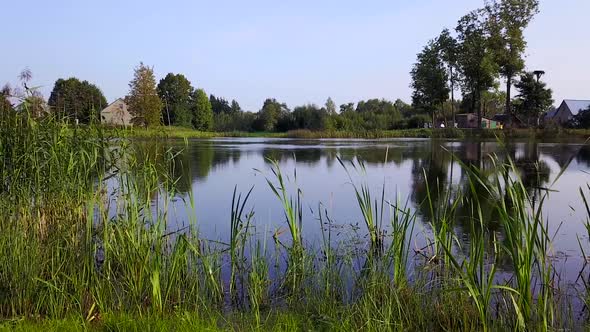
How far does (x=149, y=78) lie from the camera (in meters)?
43.3

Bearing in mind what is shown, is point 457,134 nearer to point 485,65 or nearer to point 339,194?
point 485,65

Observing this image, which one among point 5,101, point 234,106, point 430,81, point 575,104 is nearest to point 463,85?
point 430,81

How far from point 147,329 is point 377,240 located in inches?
125

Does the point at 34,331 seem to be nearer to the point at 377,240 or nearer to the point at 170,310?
the point at 170,310

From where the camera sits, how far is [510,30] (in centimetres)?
4359

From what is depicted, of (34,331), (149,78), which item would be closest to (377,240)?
(34,331)

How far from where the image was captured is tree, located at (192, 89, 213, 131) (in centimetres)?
6788

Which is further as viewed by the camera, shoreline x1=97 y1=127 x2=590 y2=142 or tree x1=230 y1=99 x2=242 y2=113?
tree x1=230 y1=99 x2=242 y2=113

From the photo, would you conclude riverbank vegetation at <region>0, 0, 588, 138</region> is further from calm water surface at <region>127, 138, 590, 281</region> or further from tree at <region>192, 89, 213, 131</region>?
calm water surface at <region>127, 138, 590, 281</region>

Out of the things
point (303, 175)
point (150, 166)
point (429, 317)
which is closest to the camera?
point (429, 317)

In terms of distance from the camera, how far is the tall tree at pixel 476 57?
42.4m

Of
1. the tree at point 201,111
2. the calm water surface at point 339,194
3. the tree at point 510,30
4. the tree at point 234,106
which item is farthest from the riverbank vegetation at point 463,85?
the tree at point 234,106

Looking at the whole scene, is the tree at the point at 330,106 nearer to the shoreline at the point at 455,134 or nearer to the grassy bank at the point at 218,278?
the shoreline at the point at 455,134

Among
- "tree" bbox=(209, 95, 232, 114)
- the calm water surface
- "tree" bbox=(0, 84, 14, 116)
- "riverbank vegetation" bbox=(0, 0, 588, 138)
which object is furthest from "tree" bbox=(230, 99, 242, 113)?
"tree" bbox=(0, 84, 14, 116)
